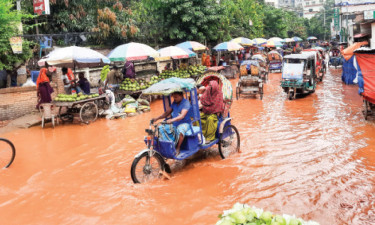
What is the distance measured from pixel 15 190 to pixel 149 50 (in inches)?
331

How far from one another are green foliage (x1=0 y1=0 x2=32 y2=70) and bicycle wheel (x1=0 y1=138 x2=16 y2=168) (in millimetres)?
5517

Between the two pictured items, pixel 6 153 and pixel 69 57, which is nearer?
pixel 6 153

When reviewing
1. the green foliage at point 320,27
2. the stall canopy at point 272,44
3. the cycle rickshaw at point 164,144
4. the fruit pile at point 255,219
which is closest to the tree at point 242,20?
the stall canopy at point 272,44

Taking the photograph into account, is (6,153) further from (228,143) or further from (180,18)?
(180,18)

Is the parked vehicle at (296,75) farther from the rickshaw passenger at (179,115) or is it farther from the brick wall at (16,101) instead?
the brick wall at (16,101)

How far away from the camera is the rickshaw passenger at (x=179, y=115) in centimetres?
566

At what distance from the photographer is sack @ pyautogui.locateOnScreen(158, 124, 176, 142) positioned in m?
5.60

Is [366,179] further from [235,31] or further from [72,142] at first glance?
[235,31]

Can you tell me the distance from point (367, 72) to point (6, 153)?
9394mm

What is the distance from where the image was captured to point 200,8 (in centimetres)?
2109

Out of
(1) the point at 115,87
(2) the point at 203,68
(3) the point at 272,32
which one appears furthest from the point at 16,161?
(3) the point at 272,32

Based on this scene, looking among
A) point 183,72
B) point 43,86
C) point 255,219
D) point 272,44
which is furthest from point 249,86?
point 272,44

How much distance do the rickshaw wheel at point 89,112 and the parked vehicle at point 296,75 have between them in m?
8.08

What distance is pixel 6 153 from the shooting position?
21.8 ft
